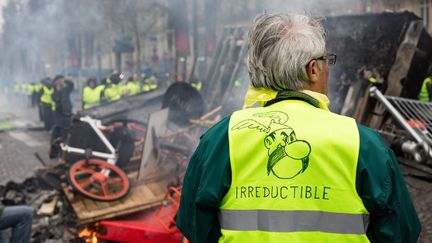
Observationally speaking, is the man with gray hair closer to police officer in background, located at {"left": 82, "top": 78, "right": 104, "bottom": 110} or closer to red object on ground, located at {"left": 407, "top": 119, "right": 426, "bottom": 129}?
red object on ground, located at {"left": 407, "top": 119, "right": 426, "bottom": 129}

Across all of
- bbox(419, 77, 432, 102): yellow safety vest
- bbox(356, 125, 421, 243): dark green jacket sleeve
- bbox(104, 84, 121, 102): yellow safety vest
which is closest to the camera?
bbox(356, 125, 421, 243): dark green jacket sleeve

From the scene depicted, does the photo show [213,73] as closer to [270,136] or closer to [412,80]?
[412,80]

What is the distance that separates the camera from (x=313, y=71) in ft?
4.65

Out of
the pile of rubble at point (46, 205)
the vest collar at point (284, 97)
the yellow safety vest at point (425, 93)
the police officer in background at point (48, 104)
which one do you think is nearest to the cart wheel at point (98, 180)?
the pile of rubble at point (46, 205)

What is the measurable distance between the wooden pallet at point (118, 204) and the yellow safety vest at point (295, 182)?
11.4ft

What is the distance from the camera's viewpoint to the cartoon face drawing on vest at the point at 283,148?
4.24 feet

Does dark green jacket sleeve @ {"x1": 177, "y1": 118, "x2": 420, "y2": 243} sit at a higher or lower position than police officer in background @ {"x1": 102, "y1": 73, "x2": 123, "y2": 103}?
higher


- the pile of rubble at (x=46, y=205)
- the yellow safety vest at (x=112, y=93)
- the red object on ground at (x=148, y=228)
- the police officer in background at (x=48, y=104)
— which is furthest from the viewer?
the police officer in background at (x=48, y=104)

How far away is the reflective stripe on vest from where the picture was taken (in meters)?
1.28

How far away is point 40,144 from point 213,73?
553 cm

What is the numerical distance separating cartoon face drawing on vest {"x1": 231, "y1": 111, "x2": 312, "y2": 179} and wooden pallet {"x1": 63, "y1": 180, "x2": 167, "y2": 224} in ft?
11.8

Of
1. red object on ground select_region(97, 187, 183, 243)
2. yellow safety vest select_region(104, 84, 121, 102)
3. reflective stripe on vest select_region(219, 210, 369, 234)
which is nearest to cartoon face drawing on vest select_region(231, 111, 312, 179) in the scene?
reflective stripe on vest select_region(219, 210, 369, 234)

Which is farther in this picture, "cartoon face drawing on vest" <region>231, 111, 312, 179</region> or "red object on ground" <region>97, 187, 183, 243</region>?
"red object on ground" <region>97, 187, 183, 243</region>

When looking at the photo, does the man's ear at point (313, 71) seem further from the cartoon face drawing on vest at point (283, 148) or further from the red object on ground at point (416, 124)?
the red object on ground at point (416, 124)
